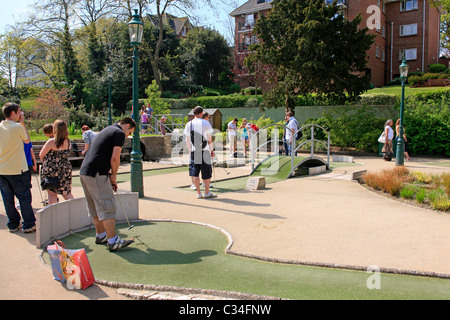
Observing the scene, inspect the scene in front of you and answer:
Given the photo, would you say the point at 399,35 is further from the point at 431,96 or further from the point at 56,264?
the point at 56,264

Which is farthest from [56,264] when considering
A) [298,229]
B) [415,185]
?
[415,185]

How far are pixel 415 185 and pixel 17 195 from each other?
30.2 feet

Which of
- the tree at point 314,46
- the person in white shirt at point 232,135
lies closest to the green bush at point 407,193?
the person in white shirt at point 232,135

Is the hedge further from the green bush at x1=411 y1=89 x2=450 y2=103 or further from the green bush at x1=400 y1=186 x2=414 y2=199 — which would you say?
the green bush at x1=400 y1=186 x2=414 y2=199

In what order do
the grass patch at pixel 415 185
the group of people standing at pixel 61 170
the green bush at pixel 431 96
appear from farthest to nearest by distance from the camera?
1. the green bush at pixel 431 96
2. the grass patch at pixel 415 185
3. the group of people standing at pixel 61 170

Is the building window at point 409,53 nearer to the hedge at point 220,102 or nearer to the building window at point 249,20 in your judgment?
the building window at point 249,20

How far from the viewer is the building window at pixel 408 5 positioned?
38.5 m

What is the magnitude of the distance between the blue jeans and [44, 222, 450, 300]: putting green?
0.94 metres

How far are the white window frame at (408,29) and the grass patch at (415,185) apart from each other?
110 ft

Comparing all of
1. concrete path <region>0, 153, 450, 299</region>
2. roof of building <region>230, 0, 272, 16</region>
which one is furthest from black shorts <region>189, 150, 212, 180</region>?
roof of building <region>230, 0, 272, 16</region>

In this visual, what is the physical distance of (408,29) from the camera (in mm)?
39219

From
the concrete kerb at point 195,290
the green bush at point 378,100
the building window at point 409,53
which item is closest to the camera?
the concrete kerb at point 195,290
